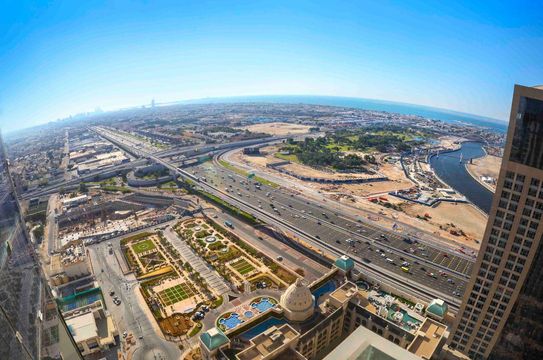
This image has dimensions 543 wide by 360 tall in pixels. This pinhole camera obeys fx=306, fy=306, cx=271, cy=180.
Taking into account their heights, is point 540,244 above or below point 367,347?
below

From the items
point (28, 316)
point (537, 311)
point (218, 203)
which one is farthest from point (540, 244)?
point (218, 203)

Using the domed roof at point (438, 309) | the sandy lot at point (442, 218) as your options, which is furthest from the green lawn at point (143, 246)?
the sandy lot at point (442, 218)

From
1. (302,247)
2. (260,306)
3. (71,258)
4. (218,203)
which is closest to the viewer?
(260,306)

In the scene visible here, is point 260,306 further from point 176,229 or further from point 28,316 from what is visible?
point 28,316

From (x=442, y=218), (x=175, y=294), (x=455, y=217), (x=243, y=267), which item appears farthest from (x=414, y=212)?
(x=175, y=294)

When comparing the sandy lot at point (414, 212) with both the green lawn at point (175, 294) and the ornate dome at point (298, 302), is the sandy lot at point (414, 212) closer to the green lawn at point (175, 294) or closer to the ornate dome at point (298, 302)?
the ornate dome at point (298, 302)

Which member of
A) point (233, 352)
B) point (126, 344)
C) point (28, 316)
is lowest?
point (126, 344)
